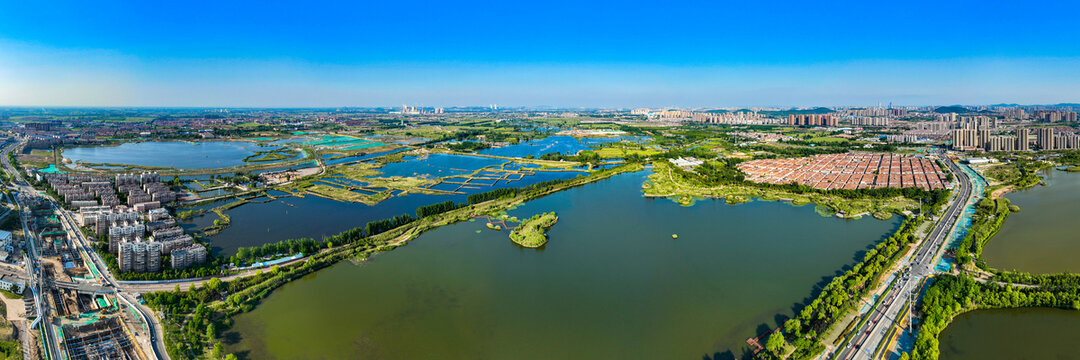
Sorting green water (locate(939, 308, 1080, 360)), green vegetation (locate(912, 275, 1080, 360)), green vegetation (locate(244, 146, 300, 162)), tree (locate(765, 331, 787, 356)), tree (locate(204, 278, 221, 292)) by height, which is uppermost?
green vegetation (locate(244, 146, 300, 162))

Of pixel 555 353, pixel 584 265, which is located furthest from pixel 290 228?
pixel 555 353

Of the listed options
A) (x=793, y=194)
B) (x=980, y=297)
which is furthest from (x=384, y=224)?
(x=793, y=194)

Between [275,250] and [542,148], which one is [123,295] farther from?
[542,148]

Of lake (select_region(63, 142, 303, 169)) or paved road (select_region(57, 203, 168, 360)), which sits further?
lake (select_region(63, 142, 303, 169))

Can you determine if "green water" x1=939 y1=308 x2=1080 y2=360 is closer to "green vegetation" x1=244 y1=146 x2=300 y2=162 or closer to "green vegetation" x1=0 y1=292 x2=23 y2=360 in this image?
"green vegetation" x1=0 y1=292 x2=23 y2=360

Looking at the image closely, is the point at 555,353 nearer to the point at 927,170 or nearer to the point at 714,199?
the point at 714,199

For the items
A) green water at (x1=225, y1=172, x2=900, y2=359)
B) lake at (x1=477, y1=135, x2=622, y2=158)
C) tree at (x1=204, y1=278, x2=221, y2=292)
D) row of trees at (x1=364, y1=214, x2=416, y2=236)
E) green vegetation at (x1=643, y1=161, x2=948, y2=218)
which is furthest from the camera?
lake at (x1=477, y1=135, x2=622, y2=158)

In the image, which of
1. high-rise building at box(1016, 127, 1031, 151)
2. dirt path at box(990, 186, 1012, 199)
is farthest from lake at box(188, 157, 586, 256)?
high-rise building at box(1016, 127, 1031, 151)
